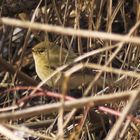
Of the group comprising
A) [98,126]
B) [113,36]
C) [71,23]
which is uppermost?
[113,36]

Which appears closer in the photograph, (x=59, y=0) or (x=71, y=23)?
(x=59, y=0)

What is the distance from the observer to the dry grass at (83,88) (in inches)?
47.5

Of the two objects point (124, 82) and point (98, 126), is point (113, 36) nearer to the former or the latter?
point (124, 82)

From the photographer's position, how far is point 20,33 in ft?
16.0

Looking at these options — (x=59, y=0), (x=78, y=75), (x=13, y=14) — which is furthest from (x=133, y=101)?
(x=13, y=14)

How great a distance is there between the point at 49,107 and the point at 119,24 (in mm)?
3470

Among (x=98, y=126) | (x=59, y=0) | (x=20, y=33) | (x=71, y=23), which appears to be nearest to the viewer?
(x=98, y=126)

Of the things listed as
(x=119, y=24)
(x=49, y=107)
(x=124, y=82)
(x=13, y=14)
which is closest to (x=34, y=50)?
(x=13, y=14)

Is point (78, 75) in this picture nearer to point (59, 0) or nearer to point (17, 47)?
point (59, 0)

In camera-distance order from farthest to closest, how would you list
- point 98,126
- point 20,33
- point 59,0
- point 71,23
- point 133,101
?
point 20,33
point 71,23
point 59,0
point 98,126
point 133,101

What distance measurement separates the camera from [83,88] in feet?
9.62

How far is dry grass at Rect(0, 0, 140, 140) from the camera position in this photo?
1.21 metres

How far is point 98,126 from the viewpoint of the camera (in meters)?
3.42

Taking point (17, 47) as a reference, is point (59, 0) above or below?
above
